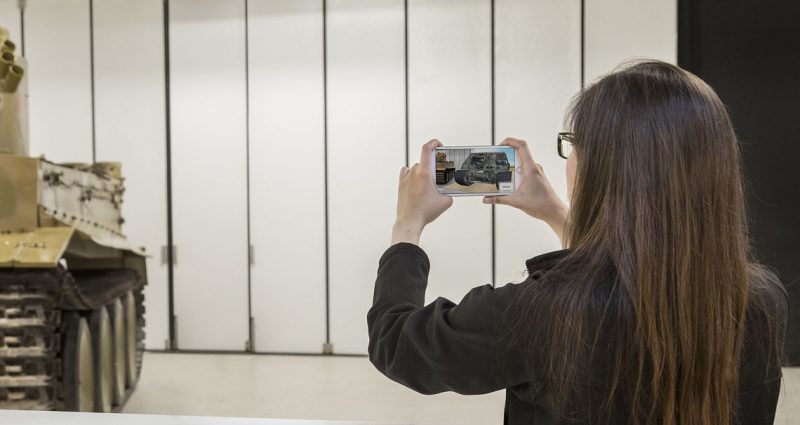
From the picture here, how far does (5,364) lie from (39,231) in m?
0.67

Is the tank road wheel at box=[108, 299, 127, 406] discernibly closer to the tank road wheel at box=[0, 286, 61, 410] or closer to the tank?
the tank

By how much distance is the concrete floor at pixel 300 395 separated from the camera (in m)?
4.75

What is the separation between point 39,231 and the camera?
372cm

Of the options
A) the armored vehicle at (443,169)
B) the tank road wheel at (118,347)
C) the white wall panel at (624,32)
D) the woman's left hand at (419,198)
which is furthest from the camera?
the white wall panel at (624,32)

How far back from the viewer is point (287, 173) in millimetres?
6723

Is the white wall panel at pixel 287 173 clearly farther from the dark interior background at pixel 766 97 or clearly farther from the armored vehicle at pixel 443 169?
the armored vehicle at pixel 443 169

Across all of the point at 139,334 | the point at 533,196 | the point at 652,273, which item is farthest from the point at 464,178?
the point at 139,334

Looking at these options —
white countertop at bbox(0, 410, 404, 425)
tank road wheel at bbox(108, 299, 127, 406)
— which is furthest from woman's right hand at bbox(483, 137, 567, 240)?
tank road wheel at bbox(108, 299, 127, 406)

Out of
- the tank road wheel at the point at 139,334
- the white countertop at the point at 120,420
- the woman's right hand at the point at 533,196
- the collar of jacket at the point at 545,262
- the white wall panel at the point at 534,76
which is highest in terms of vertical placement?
the white wall panel at the point at 534,76

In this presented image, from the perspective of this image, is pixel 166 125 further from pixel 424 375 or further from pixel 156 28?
pixel 424 375

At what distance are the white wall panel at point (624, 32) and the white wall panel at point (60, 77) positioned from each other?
15.4 ft

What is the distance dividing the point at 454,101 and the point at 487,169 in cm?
532

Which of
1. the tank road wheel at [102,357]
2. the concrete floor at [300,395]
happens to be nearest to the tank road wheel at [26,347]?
the tank road wheel at [102,357]

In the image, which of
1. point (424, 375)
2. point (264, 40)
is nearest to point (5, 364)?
point (424, 375)
